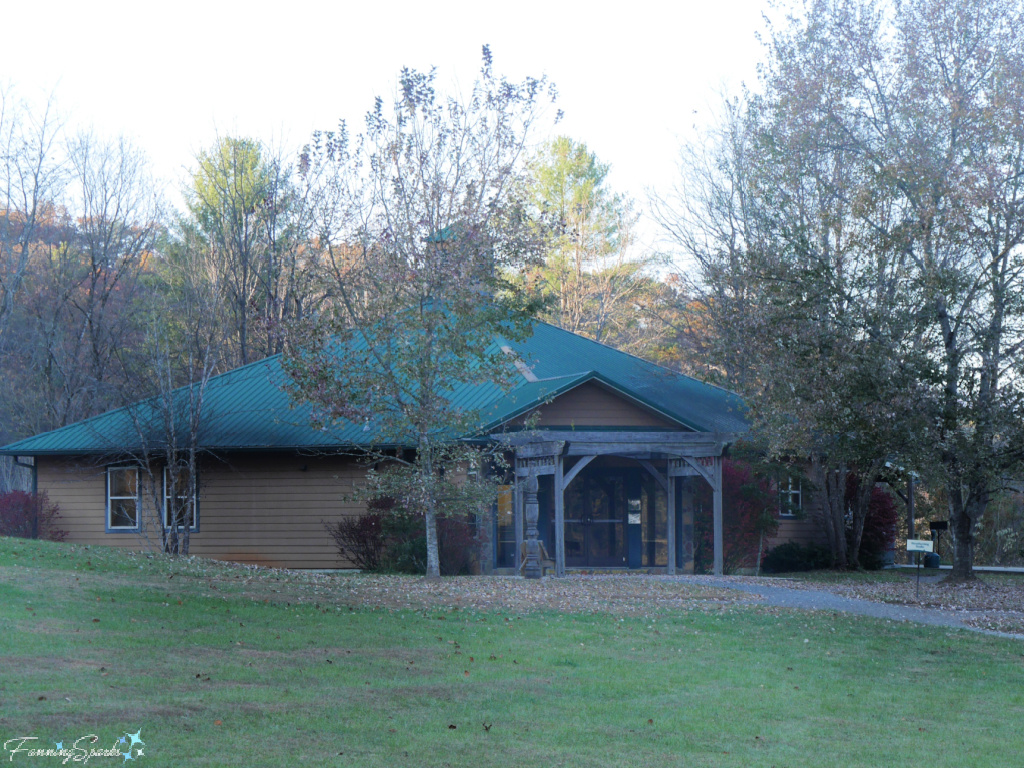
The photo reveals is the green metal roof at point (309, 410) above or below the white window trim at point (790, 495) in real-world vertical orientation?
above

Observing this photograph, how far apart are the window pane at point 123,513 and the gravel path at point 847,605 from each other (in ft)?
41.3

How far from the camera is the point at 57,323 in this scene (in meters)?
34.0

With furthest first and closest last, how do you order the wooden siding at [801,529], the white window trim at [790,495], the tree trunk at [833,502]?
the wooden siding at [801,529] < the white window trim at [790,495] < the tree trunk at [833,502]

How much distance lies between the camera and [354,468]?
877 inches

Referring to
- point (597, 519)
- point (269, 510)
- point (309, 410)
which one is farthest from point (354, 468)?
point (597, 519)

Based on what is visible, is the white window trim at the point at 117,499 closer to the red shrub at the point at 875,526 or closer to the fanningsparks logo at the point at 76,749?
the red shrub at the point at 875,526

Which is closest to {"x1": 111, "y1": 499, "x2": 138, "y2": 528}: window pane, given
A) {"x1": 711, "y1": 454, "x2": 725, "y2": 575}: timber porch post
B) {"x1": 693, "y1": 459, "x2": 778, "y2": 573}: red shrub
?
{"x1": 693, "y1": 459, "x2": 778, "y2": 573}: red shrub

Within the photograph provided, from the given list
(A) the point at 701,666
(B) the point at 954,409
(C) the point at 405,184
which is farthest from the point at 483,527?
(A) the point at 701,666

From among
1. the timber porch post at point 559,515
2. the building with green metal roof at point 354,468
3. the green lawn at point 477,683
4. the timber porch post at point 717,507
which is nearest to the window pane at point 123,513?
the building with green metal roof at point 354,468

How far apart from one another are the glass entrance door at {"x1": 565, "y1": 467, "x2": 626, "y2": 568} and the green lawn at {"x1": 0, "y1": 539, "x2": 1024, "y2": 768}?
1013 centimetres

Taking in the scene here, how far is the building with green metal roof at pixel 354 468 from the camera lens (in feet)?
66.7

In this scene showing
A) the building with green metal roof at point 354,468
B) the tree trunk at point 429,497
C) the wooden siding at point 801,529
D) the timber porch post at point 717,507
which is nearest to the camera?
the tree trunk at point 429,497

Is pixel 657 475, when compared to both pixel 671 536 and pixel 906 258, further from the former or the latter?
pixel 906 258

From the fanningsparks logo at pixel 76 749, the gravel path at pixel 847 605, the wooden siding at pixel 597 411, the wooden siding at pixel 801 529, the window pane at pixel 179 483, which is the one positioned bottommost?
the gravel path at pixel 847 605
